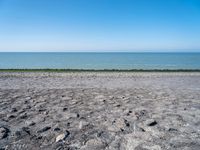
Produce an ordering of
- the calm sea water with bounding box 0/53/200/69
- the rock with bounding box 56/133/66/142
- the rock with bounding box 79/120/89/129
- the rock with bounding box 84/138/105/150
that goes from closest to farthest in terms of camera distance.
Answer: the rock with bounding box 84/138/105/150, the rock with bounding box 56/133/66/142, the rock with bounding box 79/120/89/129, the calm sea water with bounding box 0/53/200/69

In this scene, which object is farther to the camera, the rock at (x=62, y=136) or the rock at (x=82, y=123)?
the rock at (x=82, y=123)

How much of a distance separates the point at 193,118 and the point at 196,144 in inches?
53.0

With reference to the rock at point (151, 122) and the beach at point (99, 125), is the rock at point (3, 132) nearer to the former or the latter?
the beach at point (99, 125)

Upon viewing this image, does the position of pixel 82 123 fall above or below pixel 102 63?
above

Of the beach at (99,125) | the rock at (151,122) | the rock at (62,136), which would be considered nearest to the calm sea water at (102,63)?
the beach at (99,125)

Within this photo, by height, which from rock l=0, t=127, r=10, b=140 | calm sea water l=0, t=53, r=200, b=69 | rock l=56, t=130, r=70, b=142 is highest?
rock l=0, t=127, r=10, b=140

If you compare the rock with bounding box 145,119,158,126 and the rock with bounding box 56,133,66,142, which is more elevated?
the rock with bounding box 56,133,66,142

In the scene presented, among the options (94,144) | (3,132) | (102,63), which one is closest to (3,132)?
(3,132)

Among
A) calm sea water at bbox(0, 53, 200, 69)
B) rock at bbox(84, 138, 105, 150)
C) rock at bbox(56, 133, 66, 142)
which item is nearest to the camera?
rock at bbox(84, 138, 105, 150)

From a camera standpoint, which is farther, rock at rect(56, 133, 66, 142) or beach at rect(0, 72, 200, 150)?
rock at rect(56, 133, 66, 142)

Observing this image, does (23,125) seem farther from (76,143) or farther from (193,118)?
(193,118)

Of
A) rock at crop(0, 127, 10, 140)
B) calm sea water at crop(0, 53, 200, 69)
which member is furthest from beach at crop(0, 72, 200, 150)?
calm sea water at crop(0, 53, 200, 69)

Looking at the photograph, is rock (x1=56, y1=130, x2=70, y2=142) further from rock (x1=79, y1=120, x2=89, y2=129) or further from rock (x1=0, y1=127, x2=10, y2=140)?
rock (x1=0, y1=127, x2=10, y2=140)

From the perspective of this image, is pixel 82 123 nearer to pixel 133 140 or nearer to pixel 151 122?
pixel 133 140
